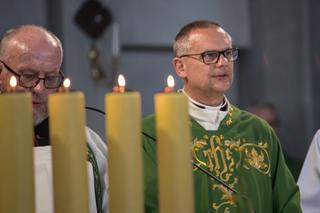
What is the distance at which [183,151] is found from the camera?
0.99m

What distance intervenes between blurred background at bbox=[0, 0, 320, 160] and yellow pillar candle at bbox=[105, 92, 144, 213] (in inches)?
158

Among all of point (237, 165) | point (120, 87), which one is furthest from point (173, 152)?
point (237, 165)

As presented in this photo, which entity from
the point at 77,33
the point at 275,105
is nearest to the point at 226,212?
the point at 77,33

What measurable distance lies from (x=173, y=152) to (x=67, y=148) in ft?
0.55

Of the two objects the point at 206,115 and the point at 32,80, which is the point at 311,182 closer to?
the point at 206,115

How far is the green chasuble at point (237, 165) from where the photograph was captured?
228 centimetres

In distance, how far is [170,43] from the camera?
19.9 feet

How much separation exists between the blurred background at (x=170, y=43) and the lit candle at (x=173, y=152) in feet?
13.2

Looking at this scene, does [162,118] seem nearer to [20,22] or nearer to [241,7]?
[20,22]

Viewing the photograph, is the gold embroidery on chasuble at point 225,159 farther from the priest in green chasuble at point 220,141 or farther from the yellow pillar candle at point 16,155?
the yellow pillar candle at point 16,155

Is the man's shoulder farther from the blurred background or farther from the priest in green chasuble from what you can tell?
the blurred background

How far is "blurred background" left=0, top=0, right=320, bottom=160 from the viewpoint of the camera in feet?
17.9

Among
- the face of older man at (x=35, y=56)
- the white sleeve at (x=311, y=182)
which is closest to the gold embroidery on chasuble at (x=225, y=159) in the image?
the white sleeve at (x=311, y=182)

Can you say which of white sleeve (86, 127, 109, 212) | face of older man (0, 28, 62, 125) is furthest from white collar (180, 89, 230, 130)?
face of older man (0, 28, 62, 125)
